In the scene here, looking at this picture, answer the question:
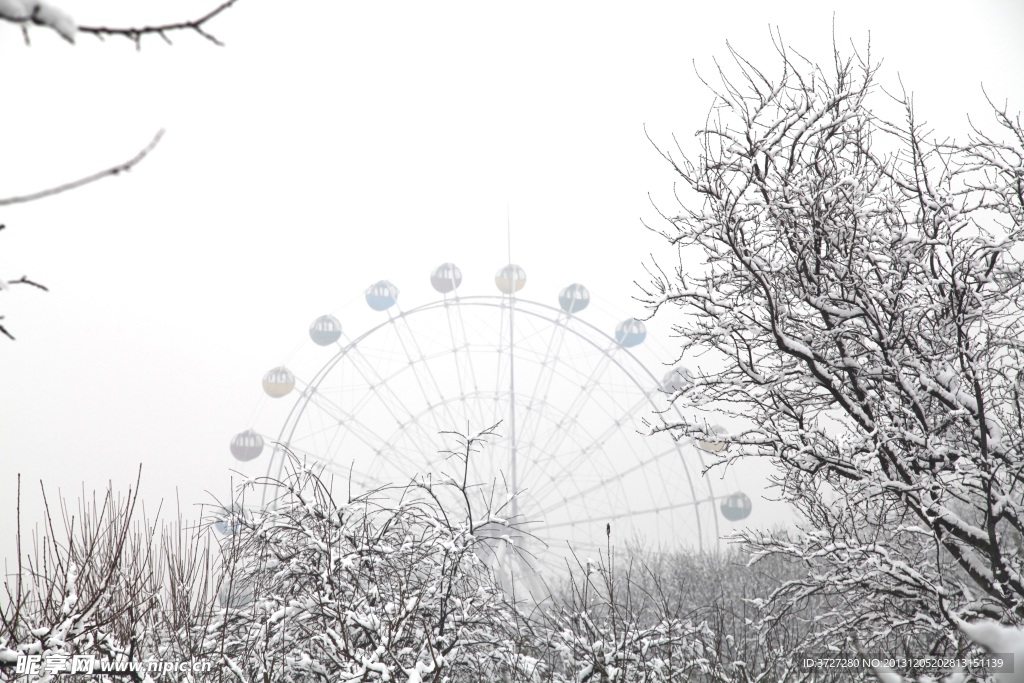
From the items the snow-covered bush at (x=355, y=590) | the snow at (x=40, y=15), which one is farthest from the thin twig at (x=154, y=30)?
the snow-covered bush at (x=355, y=590)

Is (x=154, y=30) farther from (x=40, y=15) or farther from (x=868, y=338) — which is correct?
(x=868, y=338)

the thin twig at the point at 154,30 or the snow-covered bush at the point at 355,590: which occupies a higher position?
the thin twig at the point at 154,30

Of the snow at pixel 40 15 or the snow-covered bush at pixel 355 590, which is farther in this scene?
the snow-covered bush at pixel 355 590

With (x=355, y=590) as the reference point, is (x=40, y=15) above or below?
above

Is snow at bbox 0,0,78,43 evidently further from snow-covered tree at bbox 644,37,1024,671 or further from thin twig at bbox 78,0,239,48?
snow-covered tree at bbox 644,37,1024,671

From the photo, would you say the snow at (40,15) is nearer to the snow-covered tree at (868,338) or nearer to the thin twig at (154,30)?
the thin twig at (154,30)

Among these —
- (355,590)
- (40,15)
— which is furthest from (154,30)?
(355,590)

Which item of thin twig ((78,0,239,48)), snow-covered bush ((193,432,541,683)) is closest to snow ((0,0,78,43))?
thin twig ((78,0,239,48))

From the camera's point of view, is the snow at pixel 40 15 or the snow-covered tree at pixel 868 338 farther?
the snow-covered tree at pixel 868 338

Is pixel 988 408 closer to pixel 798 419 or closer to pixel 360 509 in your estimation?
pixel 798 419

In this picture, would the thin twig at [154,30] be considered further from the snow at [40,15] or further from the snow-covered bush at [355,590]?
the snow-covered bush at [355,590]

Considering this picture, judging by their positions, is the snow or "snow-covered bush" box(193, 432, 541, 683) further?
"snow-covered bush" box(193, 432, 541, 683)

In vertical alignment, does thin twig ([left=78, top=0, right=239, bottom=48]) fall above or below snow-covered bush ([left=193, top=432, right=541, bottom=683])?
above

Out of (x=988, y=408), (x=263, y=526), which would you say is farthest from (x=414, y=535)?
(x=988, y=408)
